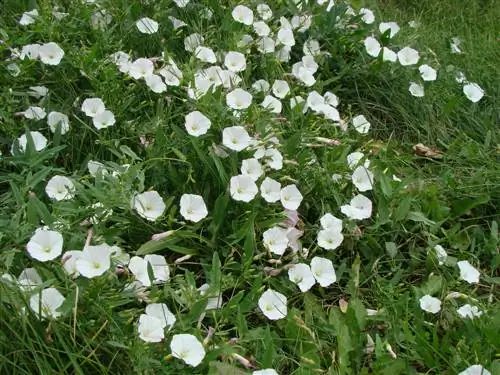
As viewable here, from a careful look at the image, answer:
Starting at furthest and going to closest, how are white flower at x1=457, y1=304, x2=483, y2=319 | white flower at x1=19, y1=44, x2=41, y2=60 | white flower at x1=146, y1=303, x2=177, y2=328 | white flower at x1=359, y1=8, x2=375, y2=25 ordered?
white flower at x1=359, y1=8, x2=375, y2=25
white flower at x1=19, y1=44, x2=41, y2=60
white flower at x1=457, y1=304, x2=483, y2=319
white flower at x1=146, y1=303, x2=177, y2=328

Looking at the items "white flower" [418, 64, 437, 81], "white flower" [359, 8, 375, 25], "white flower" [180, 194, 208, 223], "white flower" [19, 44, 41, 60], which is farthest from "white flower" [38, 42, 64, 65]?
"white flower" [418, 64, 437, 81]

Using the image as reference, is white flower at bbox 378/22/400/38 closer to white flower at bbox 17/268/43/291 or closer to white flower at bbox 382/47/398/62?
white flower at bbox 382/47/398/62

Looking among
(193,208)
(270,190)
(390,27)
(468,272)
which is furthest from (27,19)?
(468,272)

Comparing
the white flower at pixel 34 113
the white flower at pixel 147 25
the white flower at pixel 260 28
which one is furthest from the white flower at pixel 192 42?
the white flower at pixel 34 113

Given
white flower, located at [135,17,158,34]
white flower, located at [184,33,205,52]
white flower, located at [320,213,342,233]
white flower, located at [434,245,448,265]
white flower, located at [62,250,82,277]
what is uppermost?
white flower, located at [135,17,158,34]

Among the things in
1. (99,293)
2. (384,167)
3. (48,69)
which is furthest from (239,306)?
(48,69)

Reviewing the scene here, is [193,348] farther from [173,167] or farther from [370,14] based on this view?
[370,14]

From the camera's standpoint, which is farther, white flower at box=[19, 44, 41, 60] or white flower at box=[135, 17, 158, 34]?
white flower at box=[135, 17, 158, 34]
